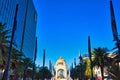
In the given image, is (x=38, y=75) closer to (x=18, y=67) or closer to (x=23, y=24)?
(x=23, y=24)

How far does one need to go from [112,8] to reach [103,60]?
30.7m

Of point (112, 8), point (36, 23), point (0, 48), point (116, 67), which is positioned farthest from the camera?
point (36, 23)

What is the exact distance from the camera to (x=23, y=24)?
11306 centimetres

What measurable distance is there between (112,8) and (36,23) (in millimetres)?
136220

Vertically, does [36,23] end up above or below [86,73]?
above

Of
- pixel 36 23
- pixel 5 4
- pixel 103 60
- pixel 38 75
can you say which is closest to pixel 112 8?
pixel 103 60

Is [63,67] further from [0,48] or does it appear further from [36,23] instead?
[0,48]

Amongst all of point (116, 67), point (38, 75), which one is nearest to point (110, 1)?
point (116, 67)

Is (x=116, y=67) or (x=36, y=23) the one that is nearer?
(x=116, y=67)

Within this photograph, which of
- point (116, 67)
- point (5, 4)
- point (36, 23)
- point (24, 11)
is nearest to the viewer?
point (116, 67)

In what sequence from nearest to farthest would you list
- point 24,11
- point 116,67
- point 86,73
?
point 116,67 < point 86,73 < point 24,11

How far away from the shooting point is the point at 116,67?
4288 cm

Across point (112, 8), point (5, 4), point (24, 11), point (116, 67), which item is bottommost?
point (116, 67)

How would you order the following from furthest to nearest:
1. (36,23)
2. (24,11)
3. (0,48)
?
(36,23)
(24,11)
(0,48)
